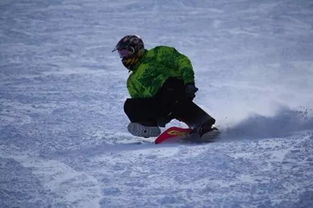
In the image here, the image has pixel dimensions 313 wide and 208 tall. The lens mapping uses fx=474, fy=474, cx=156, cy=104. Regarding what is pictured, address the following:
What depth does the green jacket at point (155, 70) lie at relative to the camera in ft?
15.8

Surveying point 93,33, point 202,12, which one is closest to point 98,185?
point 93,33

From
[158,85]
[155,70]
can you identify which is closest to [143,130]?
[158,85]

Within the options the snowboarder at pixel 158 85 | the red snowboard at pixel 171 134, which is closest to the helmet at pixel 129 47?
the snowboarder at pixel 158 85

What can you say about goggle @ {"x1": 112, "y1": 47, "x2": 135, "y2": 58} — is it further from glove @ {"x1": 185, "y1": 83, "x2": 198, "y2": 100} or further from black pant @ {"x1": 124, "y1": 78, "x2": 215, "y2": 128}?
glove @ {"x1": 185, "y1": 83, "x2": 198, "y2": 100}

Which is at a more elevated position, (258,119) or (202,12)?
(202,12)

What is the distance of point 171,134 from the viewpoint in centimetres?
466

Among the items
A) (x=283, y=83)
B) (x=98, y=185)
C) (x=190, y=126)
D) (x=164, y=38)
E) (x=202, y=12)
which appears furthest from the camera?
(x=202, y=12)

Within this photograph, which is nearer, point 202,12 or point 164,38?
point 164,38

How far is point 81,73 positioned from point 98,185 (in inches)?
174

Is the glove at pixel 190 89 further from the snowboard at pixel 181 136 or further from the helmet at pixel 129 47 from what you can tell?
the helmet at pixel 129 47

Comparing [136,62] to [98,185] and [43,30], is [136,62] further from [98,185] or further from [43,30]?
[43,30]

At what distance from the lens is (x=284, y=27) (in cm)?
1088

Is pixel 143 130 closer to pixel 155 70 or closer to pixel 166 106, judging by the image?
pixel 166 106

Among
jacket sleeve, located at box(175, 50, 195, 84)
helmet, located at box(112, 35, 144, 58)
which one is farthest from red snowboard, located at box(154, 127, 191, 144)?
helmet, located at box(112, 35, 144, 58)
